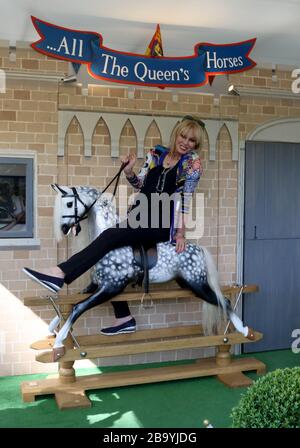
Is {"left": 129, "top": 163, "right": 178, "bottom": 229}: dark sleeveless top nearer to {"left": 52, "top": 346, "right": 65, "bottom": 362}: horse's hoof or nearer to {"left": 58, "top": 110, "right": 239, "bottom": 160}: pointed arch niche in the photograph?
{"left": 58, "top": 110, "right": 239, "bottom": 160}: pointed arch niche

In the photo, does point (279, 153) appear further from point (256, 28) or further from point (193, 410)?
point (193, 410)

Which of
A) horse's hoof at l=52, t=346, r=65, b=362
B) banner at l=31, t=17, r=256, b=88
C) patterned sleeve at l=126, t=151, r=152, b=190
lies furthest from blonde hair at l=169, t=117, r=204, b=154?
horse's hoof at l=52, t=346, r=65, b=362

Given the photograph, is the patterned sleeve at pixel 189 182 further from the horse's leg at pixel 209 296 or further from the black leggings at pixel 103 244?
the horse's leg at pixel 209 296

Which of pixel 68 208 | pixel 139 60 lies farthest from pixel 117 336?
pixel 139 60

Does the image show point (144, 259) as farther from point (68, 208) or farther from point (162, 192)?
point (68, 208)

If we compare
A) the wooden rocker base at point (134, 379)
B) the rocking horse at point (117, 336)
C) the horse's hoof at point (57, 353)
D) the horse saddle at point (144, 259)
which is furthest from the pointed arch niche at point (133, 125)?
the wooden rocker base at point (134, 379)

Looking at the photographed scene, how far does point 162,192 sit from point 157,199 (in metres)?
0.09

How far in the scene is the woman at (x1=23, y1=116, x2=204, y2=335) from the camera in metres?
4.77

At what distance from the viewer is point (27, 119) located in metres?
5.07

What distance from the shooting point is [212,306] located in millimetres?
5000

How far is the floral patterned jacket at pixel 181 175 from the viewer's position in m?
4.77

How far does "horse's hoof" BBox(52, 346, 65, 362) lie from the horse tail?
4.75ft

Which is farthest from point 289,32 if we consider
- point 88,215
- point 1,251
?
point 1,251

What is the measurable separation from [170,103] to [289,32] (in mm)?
1375
